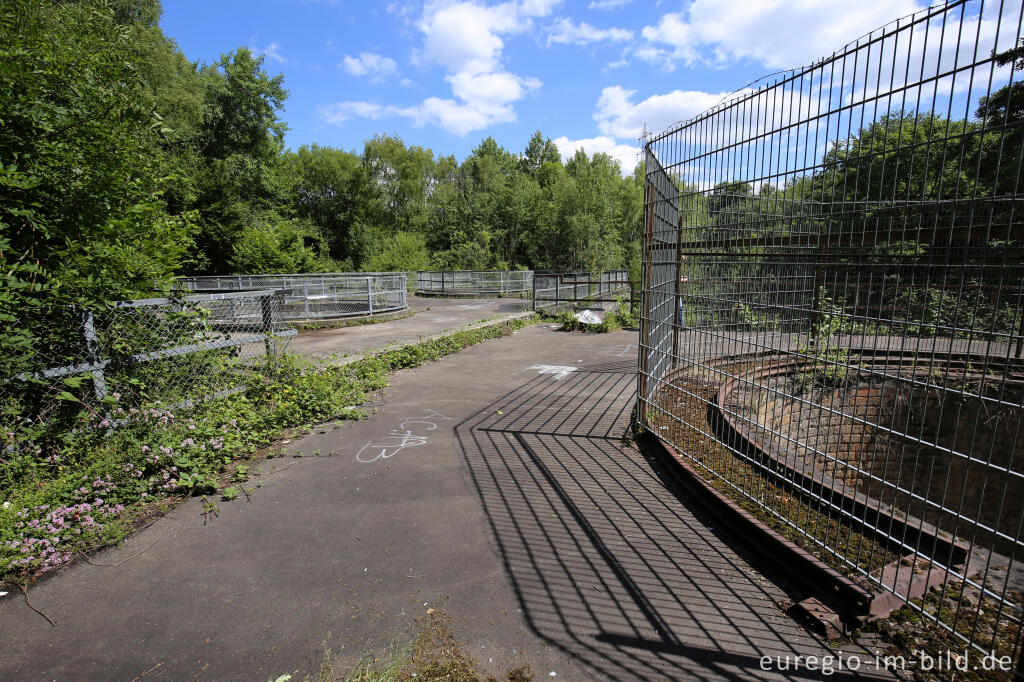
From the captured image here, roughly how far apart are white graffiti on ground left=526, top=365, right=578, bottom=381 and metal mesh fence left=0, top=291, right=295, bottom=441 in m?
4.52

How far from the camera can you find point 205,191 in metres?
30.6

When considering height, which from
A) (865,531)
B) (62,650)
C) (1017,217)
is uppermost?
(1017,217)

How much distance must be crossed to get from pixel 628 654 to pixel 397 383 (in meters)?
6.05

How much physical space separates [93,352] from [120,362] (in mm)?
247

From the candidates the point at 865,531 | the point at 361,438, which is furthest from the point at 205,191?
the point at 865,531

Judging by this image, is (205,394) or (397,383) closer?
(205,394)

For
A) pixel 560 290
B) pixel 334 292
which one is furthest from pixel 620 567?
pixel 560 290

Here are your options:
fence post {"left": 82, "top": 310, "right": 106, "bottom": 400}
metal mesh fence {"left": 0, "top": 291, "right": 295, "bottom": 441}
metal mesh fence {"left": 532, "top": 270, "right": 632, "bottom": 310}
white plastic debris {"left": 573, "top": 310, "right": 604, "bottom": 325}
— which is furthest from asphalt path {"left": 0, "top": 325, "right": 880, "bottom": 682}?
metal mesh fence {"left": 532, "top": 270, "right": 632, "bottom": 310}

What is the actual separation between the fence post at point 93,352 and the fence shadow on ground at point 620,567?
3.31 m

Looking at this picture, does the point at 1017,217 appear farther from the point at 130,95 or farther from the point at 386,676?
the point at 130,95

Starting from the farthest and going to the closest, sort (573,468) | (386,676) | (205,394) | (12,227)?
(205,394) < (573,468) < (12,227) < (386,676)

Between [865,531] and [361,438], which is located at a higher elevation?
[865,531]

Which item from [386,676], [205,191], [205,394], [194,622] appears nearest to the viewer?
[386,676]

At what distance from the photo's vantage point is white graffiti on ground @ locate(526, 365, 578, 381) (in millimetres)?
8209
